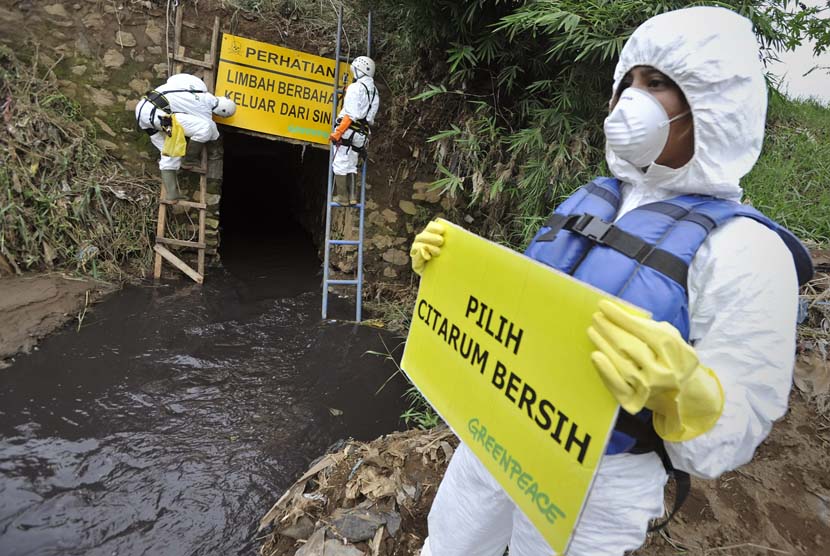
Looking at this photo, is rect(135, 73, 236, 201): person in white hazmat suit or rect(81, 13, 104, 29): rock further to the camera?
rect(81, 13, 104, 29): rock

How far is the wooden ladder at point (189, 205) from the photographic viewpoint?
4.45 meters

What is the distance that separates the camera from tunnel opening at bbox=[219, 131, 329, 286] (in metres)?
5.92

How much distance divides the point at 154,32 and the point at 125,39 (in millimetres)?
285

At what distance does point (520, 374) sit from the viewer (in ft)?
3.69

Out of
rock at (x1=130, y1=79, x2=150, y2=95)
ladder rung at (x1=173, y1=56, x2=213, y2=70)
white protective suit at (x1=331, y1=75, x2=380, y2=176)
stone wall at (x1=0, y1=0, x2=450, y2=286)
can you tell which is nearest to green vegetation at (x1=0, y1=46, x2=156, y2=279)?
stone wall at (x1=0, y1=0, x2=450, y2=286)

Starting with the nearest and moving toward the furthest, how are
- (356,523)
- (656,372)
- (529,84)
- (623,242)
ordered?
1. (656,372)
2. (623,242)
3. (356,523)
4. (529,84)

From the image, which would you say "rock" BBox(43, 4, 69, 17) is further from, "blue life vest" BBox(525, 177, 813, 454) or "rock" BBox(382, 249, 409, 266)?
"blue life vest" BBox(525, 177, 813, 454)

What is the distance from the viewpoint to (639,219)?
1098mm

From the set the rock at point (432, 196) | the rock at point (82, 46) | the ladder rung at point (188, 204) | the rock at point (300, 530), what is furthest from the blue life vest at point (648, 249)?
the rock at point (82, 46)

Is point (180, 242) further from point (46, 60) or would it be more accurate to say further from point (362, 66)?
point (362, 66)

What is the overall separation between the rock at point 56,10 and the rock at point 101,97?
0.68 m

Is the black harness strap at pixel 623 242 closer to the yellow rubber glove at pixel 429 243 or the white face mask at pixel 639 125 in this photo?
the white face mask at pixel 639 125

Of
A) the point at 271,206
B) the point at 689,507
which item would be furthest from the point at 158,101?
the point at 689,507

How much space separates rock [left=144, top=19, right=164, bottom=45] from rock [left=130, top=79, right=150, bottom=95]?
408mm
